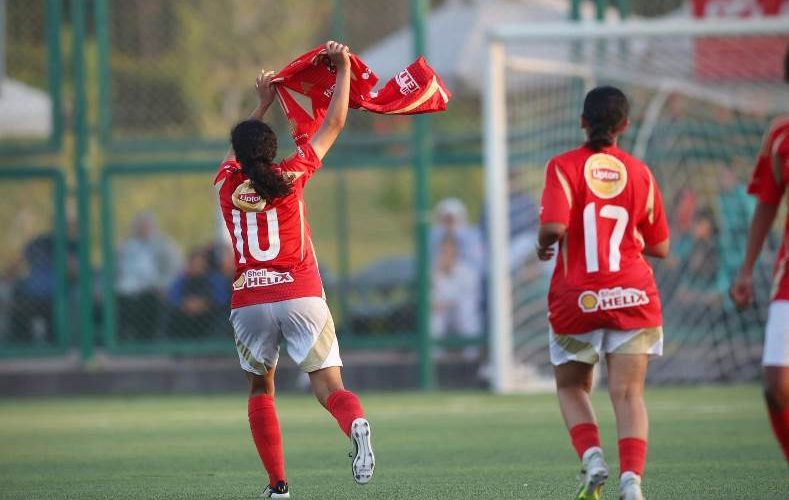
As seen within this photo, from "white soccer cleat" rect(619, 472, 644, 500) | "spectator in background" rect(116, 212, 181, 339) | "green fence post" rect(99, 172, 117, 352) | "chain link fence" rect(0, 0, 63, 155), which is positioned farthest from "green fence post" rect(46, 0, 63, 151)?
"white soccer cleat" rect(619, 472, 644, 500)

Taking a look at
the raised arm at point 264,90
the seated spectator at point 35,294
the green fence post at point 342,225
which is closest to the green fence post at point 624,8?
the green fence post at point 342,225

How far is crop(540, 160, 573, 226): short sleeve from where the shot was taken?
239 inches

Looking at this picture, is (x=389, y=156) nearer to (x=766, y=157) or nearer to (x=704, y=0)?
(x=704, y=0)

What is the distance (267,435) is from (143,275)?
8.74 m

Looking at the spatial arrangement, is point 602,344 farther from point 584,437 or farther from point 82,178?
point 82,178

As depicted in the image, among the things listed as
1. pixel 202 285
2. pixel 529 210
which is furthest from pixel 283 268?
pixel 202 285

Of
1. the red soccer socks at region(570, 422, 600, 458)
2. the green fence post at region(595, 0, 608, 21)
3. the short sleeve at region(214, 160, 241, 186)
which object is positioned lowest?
the red soccer socks at region(570, 422, 600, 458)

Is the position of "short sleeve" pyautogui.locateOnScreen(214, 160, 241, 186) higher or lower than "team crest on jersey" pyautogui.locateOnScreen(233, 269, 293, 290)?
higher

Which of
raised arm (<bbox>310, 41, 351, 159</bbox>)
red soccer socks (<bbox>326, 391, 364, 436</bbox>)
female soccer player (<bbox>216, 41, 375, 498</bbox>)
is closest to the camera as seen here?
red soccer socks (<bbox>326, 391, 364, 436</bbox>)

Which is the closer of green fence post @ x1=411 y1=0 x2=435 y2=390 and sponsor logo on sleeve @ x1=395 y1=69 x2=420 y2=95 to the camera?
sponsor logo on sleeve @ x1=395 y1=69 x2=420 y2=95

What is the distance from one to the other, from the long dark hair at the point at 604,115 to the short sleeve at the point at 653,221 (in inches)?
10.9

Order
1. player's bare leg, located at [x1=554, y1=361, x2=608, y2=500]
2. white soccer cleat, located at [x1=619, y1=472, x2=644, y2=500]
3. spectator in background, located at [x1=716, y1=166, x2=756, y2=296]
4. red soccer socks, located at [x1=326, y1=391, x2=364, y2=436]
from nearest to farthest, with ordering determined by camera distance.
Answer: white soccer cleat, located at [x1=619, y1=472, x2=644, y2=500]
player's bare leg, located at [x1=554, y1=361, x2=608, y2=500]
red soccer socks, located at [x1=326, y1=391, x2=364, y2=436]
spectator in background, located at [x1=716, y1=166, x2=756, y2=296]

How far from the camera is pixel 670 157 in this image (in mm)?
13836

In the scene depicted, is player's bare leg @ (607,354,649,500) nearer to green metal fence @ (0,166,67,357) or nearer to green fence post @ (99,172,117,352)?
green fence post @ (99,172,117,352)
